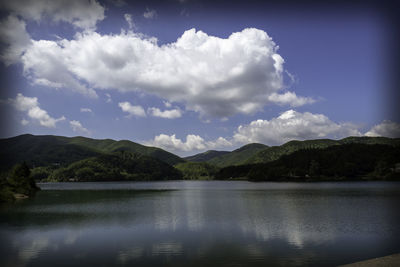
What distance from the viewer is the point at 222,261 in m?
25.2

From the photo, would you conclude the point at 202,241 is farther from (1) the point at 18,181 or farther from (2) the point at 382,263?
(1) the point at 18,181

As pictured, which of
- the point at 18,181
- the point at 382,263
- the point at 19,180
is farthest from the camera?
the point at 19,180

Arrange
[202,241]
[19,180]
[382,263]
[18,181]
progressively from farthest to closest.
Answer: [19,180], [18,181], [202,241], [382,263]

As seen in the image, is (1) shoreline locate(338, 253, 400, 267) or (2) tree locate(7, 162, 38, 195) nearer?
(1) shoreline locate(338, 253, 400, 267)

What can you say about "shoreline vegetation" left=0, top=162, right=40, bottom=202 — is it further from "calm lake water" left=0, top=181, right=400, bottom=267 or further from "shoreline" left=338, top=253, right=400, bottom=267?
"shoreline" left=338, top=253, right=400, bottom=267

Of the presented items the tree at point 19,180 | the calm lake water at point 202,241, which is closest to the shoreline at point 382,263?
the calm lake water at point 202,241

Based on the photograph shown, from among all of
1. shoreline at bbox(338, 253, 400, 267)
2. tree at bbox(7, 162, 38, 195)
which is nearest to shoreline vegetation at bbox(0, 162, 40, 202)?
tree at bbox(7, 162, 38, 195)

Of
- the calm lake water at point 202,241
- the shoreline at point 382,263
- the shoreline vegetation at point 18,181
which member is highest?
the shoreline vegetation at point 18,181

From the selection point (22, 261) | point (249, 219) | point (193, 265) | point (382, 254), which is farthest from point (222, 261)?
point (249, 219)

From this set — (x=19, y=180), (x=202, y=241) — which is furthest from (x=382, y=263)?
(x=19, y=180)

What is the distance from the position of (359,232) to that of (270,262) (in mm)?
18731

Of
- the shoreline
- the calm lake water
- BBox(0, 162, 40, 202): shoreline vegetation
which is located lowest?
the calm lake water

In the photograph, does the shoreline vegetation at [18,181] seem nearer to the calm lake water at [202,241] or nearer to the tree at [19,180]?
the tree at [19,180]

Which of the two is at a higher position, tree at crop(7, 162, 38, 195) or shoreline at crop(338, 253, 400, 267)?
tree at crop(7, 162, 38, 195)
